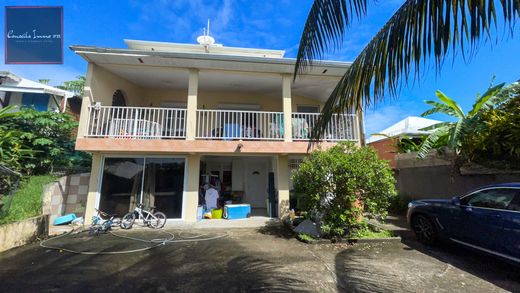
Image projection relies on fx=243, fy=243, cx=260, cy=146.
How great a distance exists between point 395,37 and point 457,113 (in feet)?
32.9

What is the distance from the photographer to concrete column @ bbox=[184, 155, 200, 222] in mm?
9125

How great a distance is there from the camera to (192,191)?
9.20 meters

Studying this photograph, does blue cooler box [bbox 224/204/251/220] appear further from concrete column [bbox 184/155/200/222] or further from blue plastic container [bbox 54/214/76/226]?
blue plastic container [bbox 54/214/76/226]

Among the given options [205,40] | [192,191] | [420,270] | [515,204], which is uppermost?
[205,40]

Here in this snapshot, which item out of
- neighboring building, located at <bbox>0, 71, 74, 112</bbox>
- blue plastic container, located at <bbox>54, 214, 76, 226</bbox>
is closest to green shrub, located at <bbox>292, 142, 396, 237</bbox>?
blue plastic container, located at <bbox>54, 214, 76, 226</bbox>

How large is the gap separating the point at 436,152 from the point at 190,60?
993 centimetres

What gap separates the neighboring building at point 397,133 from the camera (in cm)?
1295

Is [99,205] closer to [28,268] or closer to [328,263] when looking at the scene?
[28,268]

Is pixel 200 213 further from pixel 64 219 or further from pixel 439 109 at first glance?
pixel 439 109

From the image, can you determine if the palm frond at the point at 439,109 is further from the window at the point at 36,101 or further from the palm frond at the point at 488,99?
the window at the point at 36,101

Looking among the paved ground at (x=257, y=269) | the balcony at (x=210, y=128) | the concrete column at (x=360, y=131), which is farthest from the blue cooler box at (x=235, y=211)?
the concrete column at (x=360, y=131)

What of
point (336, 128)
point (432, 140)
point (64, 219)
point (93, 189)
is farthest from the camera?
point (336, 128)

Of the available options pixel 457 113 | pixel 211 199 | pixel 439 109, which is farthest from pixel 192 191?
pixel 457 113

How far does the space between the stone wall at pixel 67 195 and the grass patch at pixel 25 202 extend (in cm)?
45
